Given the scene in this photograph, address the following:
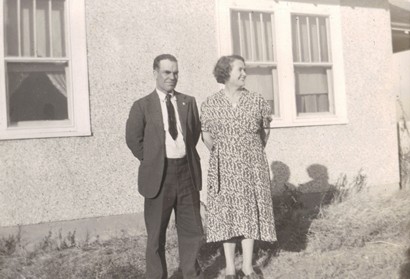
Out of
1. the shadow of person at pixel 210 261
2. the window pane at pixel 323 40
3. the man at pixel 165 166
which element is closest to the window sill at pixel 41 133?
the man at pixel 165 166

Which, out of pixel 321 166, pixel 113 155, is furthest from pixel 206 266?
pixel 321 166

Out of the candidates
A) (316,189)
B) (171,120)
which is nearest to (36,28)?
(171,120)

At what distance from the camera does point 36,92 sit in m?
5.75

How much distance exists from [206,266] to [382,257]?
1.84 meters

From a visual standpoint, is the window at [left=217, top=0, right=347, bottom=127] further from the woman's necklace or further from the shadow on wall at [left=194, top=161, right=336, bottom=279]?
the woman's necklace

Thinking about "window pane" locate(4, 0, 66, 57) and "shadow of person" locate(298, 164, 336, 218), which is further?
"shadow of person" locate(298, 164, 336, 218)

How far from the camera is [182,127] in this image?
4.06m

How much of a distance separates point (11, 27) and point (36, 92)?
2.71ft

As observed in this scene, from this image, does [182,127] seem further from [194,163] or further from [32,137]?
[32,137]

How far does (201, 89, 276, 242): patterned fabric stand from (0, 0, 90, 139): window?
90.8 inches

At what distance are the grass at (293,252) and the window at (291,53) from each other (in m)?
1.75

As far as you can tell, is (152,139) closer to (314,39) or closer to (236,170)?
(236,170)

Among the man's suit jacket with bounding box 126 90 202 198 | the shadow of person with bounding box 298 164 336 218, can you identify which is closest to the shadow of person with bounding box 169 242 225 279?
the man's suit jacket with bounding box 126 90 202 198

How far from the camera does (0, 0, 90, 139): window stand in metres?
5.58
